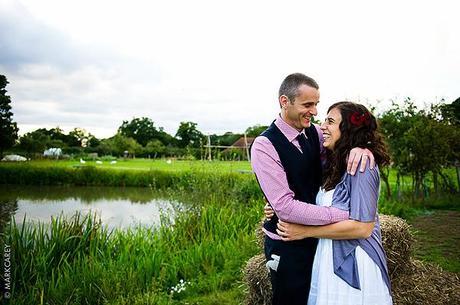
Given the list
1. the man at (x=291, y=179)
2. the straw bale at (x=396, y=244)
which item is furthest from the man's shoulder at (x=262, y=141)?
the straw bale at (x=396, y=244)

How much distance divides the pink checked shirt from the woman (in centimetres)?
4

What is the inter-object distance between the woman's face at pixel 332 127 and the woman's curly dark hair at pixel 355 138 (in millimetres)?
17

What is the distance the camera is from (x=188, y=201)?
7391mm

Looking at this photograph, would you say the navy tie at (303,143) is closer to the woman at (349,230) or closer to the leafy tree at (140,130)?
the woman at (349,230)

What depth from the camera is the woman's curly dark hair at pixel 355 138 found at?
1.99m

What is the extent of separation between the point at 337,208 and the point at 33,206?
520 inches

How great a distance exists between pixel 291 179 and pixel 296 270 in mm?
431

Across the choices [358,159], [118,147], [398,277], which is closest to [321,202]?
[358,159]

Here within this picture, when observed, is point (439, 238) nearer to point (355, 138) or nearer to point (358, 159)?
point (355, 138)

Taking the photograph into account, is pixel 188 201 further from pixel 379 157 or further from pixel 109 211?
pixel 109 211

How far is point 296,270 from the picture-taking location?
2.04 m

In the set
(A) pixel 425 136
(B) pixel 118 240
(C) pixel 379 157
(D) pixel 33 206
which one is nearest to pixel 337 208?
(C) pixel 379 157

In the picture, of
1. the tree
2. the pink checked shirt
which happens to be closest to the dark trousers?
the pink checked shirt

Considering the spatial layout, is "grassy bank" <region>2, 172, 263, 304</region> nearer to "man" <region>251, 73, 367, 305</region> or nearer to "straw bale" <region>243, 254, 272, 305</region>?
"straw bale" <region>243, 254, 272, 305</region>
